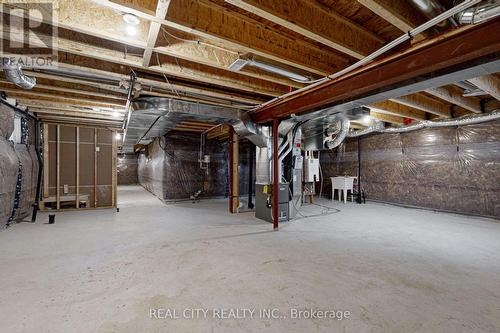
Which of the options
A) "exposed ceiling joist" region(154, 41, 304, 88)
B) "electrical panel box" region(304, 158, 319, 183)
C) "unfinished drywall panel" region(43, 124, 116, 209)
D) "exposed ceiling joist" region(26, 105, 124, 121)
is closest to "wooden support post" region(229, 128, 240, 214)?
"electrical panel box" region(304, 158, 319, 183)

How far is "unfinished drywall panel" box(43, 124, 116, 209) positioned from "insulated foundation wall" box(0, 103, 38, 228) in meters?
0.44

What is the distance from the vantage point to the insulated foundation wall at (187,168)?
21.9 ft

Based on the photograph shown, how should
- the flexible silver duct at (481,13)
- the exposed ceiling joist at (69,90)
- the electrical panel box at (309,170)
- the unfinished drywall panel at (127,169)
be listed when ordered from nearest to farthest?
the flexible silver duct at (481,13), the exposed ceiling joist at (69,90), the electrical panel box at (309,170), the unfinished drywall panel at (127,169)

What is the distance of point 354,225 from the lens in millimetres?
4043

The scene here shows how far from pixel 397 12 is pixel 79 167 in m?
6.48

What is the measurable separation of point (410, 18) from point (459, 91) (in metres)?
2.93

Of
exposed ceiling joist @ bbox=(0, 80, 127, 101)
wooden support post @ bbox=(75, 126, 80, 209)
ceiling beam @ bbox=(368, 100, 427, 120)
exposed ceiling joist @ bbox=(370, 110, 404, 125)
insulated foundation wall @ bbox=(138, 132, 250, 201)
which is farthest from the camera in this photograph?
insulated foundation wall @ bbox=(138, 132, 250, 201)

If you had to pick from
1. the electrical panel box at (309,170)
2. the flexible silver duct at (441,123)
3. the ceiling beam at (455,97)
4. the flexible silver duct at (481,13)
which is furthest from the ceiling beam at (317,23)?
the electrical panel box at (309,170)

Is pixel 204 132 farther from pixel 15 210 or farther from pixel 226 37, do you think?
pixel 226 37

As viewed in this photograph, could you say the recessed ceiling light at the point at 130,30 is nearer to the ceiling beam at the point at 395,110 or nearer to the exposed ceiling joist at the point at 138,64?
A: the exposed ceiling joist at the point at 138,64

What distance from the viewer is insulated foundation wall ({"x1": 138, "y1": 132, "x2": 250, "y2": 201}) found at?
6672 millimetres

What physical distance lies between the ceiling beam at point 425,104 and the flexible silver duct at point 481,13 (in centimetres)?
219
